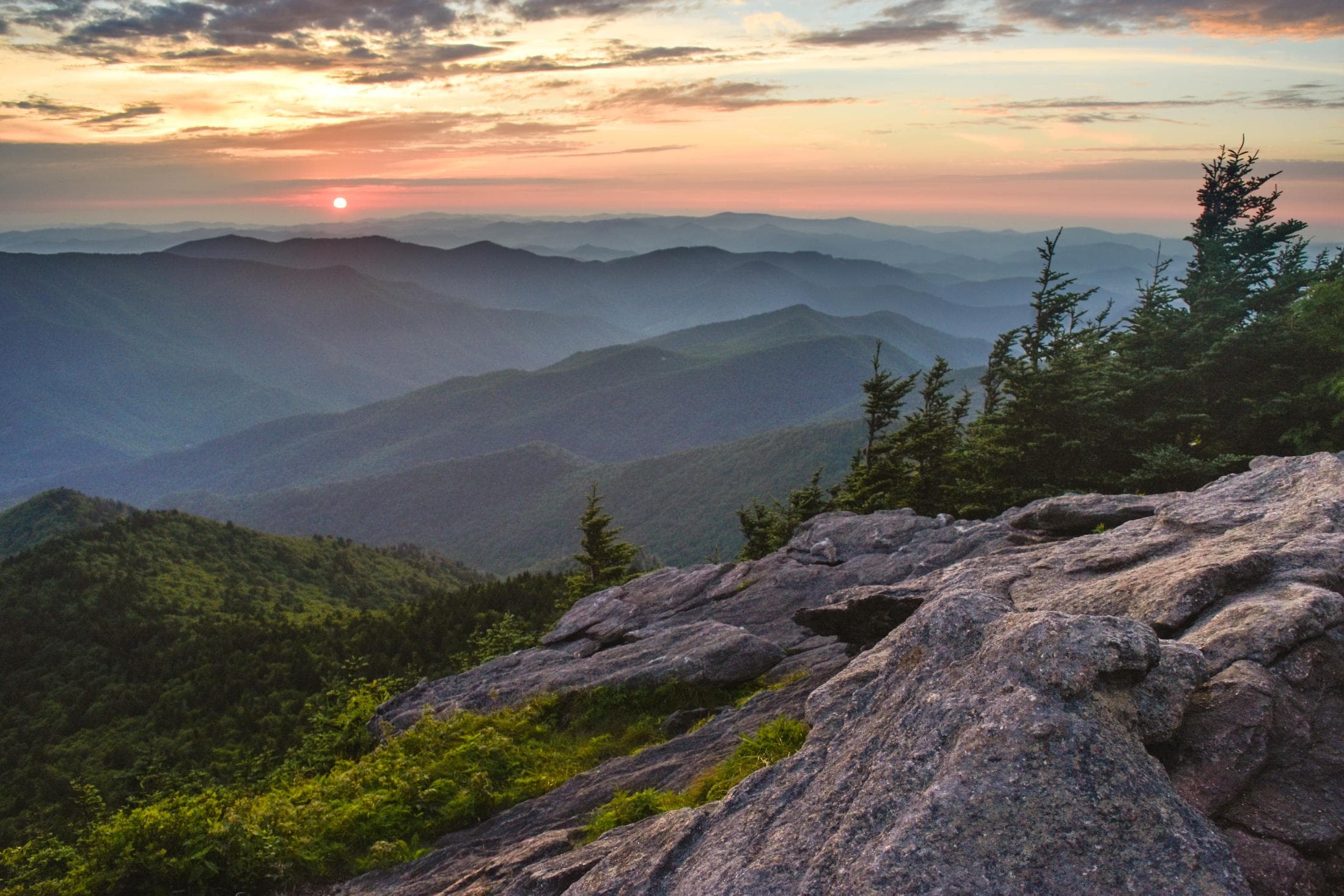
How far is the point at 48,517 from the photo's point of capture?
14475 cm

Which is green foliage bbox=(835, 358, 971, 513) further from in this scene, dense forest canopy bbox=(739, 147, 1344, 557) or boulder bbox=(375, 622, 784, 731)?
boulder bbox=(375, 622, 784, 731)

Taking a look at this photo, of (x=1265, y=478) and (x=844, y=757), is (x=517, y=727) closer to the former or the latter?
(x=844, y=757)

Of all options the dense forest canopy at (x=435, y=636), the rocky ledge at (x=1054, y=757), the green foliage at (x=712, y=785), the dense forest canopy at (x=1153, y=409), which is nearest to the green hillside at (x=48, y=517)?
the dense forest canopy at (x=435, y=636)

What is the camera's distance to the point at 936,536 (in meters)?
23.6

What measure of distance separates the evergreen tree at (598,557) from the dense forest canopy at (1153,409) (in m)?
16.0

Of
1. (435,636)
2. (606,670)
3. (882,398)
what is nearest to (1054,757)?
(606,670)

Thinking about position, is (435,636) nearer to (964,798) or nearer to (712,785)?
(712,785)

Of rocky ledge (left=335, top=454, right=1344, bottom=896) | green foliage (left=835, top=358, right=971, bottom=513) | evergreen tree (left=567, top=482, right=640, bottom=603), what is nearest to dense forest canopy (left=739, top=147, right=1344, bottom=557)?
green foliage (left=835, top=358, right=971, bottom=513)

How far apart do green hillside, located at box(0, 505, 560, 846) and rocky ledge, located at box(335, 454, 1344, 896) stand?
1602cm

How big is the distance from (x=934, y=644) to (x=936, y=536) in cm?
1554

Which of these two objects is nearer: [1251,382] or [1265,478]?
[1265,478]

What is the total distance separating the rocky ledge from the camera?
20.6 ft

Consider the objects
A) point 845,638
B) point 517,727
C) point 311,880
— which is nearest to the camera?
point 311,880

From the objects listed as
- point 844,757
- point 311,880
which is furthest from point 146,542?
point 844,757
